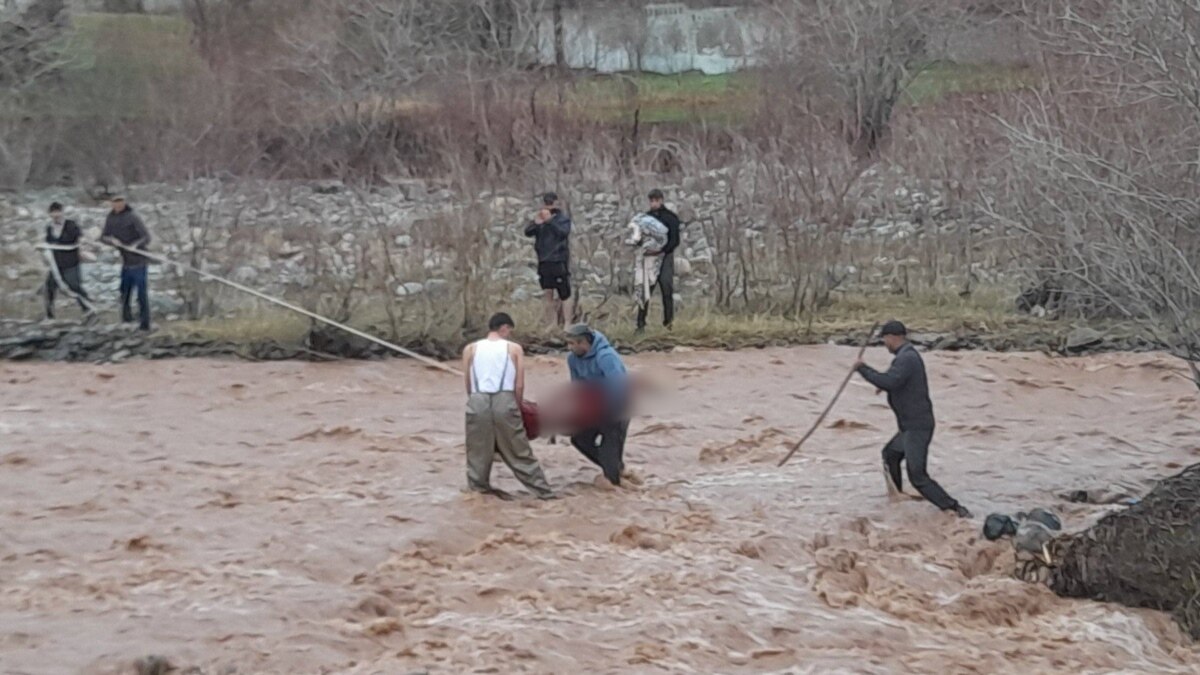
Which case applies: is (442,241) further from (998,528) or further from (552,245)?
(998,528)

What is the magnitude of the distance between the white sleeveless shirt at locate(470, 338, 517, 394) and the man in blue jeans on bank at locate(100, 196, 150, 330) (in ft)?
28.7

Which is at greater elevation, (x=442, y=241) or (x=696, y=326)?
(x=442, y=241)

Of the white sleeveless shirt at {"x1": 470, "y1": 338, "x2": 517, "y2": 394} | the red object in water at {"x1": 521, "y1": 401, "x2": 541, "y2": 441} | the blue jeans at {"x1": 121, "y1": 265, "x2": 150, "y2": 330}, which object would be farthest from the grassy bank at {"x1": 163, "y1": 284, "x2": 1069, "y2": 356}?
the white sleeveless shirt at {"x1": 470, "y1": 338, "x2": 517, "y2": 394}

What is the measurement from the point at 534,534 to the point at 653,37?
3927 cm

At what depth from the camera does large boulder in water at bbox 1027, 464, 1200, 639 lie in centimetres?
1177

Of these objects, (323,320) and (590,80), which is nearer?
(323,320)

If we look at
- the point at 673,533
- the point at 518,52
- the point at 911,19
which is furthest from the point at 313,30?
the point at 673,533

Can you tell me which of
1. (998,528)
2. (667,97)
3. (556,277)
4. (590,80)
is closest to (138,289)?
(556,277)

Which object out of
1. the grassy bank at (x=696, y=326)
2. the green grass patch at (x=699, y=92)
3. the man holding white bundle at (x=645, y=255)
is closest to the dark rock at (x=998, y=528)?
the man holding white bundle at (x=645, y=255)

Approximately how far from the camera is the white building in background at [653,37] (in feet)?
161

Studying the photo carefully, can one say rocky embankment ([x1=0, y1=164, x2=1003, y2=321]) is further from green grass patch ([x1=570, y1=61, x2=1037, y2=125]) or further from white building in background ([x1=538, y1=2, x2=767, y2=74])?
white building in background ([x1=538, y1=2, x2=767, y2=74])

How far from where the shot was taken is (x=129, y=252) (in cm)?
2056

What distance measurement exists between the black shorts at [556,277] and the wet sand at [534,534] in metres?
1.50

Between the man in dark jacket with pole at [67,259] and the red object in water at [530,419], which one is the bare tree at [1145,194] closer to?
the red object in water at [530,419]
